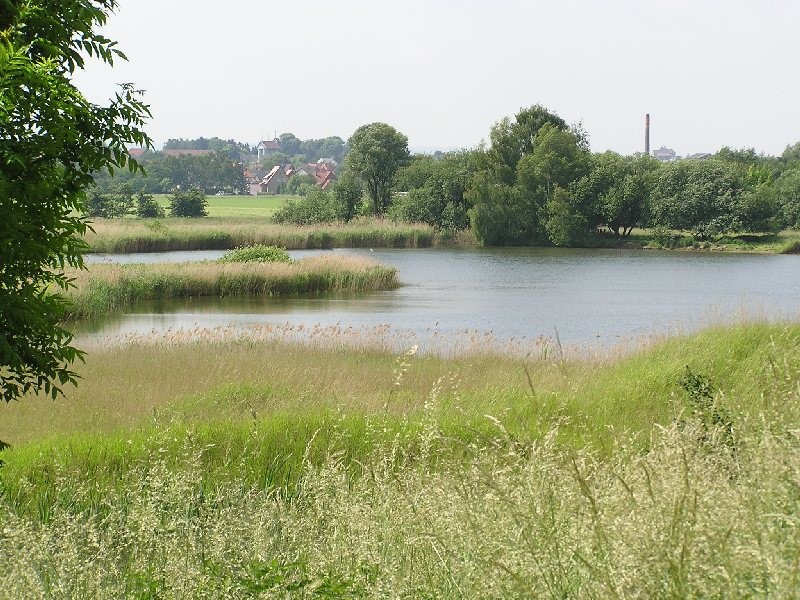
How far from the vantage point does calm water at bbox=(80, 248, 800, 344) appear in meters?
23.9

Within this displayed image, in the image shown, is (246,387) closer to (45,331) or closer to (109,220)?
(45,331)

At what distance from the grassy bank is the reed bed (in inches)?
603

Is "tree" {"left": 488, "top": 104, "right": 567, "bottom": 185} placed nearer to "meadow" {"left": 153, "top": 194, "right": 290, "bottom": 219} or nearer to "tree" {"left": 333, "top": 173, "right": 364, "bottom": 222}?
"tree" {"left": 333, "top": 173, "right": 364, "bottom": 222}

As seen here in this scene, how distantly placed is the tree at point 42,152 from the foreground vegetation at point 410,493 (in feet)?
3.51

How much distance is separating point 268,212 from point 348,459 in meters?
75.7

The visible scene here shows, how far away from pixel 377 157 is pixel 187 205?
1629cm

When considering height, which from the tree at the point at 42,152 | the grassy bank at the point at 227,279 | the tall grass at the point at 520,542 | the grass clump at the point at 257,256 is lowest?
the grassy bank at the point at 227,279

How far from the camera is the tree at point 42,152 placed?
16.2ft

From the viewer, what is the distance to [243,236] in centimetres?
5281

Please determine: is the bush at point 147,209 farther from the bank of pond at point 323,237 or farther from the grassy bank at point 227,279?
the grassy bank at point 227,279

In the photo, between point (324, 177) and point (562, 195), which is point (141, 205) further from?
point (324, 177)

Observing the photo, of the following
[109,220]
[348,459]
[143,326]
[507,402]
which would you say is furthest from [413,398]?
[109,220]

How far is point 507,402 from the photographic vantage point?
1000 centimetres

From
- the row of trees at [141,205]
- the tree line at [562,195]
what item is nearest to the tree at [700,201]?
the tree line at [562,195]
